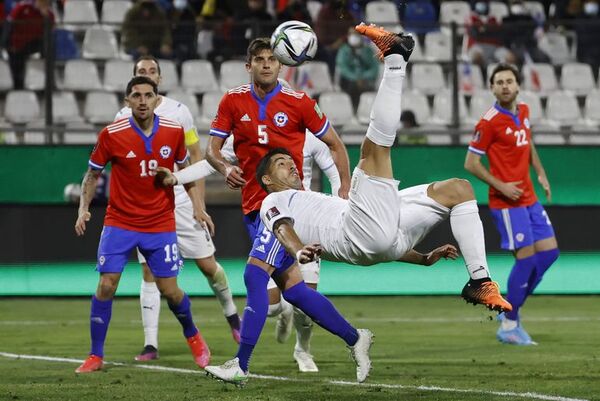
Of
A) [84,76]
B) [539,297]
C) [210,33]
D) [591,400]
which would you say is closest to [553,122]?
[539,297]

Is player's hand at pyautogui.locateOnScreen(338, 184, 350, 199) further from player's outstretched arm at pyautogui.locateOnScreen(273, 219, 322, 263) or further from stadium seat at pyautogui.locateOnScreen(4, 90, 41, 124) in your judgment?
stadium seat at pyautogui.locateOnScreen(4, 90, 41, 124)

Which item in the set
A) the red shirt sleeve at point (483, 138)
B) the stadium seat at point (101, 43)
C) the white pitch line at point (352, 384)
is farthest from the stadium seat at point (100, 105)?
the white pitch line at point (352, 384)

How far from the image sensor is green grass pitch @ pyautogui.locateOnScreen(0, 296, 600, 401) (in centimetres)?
852

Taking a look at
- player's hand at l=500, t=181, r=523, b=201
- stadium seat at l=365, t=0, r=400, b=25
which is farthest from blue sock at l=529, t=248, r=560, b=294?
stadium seat at l=365, t=0, r=400, b=25

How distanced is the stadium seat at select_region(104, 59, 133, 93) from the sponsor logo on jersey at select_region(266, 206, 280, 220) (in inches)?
353

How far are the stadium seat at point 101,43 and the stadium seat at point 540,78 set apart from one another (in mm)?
5342

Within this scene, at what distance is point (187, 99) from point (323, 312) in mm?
8857

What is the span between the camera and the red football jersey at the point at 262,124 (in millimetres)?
9352

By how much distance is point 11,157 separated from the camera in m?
15.9

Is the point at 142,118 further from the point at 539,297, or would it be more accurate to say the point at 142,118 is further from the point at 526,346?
the point at 539,297

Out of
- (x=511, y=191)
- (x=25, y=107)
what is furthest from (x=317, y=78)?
(x=511, y=191)

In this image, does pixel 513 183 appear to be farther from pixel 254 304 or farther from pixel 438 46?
pixel 438 46

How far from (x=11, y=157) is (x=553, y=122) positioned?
7.16m

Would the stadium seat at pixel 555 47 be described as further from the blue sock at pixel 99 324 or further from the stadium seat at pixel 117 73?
the blue sock at pixel 99 324
